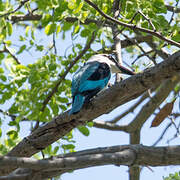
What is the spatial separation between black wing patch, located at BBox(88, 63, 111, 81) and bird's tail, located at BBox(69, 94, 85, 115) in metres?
0.47

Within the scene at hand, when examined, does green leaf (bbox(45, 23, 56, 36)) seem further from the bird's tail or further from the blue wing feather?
the bird's tail

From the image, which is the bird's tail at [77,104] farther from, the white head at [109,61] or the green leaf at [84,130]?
the white head at [109,61]

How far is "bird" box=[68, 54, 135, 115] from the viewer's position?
15.6 ft

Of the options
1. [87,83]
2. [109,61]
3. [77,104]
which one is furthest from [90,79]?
[109,61]

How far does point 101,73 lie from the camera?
5.38m

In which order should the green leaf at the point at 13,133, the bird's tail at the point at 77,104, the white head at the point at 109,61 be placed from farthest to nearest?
A: the white head at the point at 109,61
the green leaf at the point at 13,133
the bird's tail at the point at 77,104

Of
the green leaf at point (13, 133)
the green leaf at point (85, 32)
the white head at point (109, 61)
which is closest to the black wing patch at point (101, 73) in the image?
the white head at point (109, 61)

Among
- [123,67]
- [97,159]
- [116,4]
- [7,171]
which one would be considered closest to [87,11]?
[116,4]

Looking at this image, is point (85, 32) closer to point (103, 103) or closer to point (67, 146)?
point (67, 146)

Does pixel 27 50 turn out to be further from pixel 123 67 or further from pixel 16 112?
pixel 123 67

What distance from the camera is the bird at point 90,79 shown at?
15.6ft

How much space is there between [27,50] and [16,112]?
3.30 feet

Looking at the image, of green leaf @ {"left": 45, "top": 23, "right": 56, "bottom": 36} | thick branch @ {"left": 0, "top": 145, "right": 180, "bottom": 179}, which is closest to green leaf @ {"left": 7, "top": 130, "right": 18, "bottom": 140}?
green leaf @ {"left": 45, "top": 23, "right": 56, "bottom": 36}

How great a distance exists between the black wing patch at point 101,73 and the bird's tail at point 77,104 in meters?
0.47
